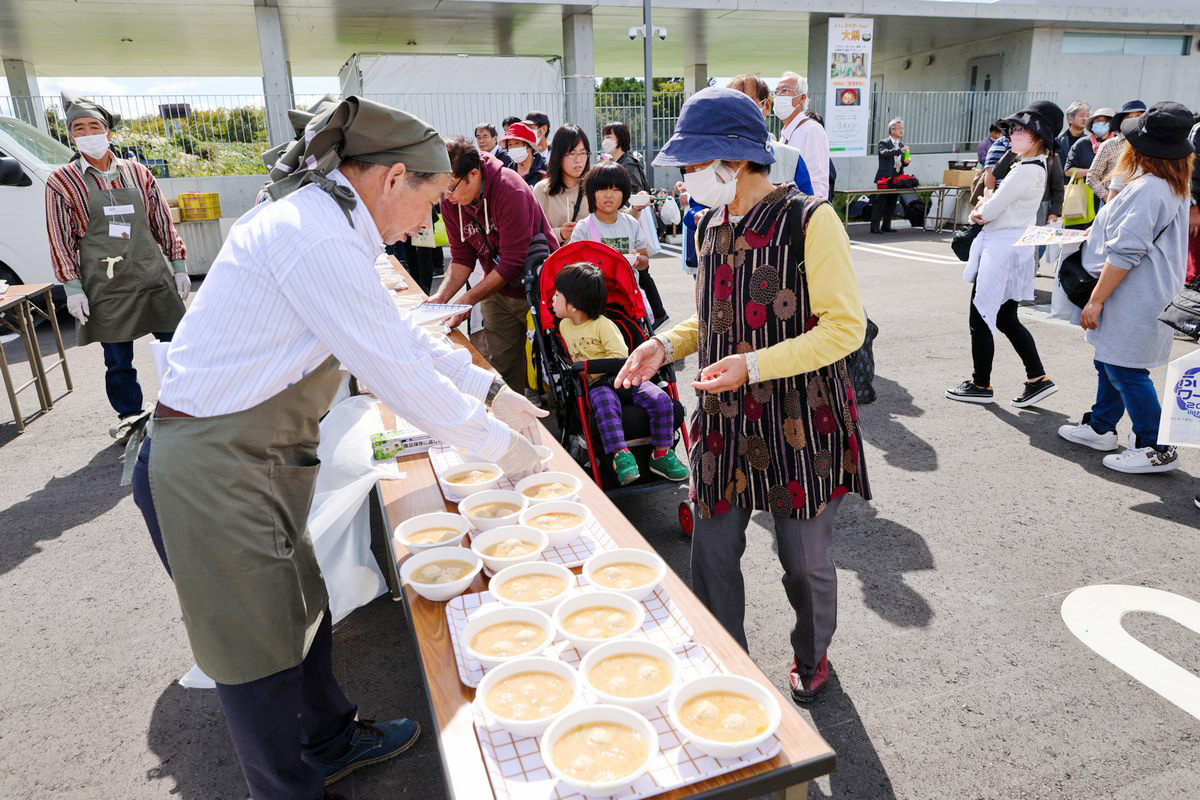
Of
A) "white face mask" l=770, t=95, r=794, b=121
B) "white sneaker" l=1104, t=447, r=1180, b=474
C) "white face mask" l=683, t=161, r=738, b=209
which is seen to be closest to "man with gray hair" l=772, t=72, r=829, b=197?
"white face mask" l=770, t=95, r=794, b=121

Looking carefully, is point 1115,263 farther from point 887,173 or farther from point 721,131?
point 887,173

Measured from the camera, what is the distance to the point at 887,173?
16.1 meters

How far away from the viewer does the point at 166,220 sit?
5.38 metres

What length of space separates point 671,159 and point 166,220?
4.57 m

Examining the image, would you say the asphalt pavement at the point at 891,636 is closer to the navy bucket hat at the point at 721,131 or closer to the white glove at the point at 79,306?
the white glove at the point at 79,306

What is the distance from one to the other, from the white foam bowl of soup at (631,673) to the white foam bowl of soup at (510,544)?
440 millimetres

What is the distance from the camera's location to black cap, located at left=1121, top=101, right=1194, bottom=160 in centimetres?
381

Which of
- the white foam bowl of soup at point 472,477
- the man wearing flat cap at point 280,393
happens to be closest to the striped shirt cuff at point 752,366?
the man wearing flat cap at point 280,393

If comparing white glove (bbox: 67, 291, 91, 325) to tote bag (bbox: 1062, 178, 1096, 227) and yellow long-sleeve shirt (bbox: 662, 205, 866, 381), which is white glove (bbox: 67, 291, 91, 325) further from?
tote bag (bbox: 1062, 178, 1096, 227)

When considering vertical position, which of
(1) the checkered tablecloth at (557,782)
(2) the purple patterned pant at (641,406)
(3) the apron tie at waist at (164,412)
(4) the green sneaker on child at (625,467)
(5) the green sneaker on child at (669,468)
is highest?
(3) the apron tie at waist at (164,412)

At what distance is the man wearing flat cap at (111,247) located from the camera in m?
5.00

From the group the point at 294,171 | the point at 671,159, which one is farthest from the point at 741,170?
the point at 294,171

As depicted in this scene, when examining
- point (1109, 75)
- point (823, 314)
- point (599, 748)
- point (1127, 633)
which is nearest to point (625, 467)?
point (823, 314)

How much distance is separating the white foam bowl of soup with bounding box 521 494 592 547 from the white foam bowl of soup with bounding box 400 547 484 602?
8.3 inches
